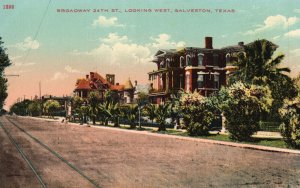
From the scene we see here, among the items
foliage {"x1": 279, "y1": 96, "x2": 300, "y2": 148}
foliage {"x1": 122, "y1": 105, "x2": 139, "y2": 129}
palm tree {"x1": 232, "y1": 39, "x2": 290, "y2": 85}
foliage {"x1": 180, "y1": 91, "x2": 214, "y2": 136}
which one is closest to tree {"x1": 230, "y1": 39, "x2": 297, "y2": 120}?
palm tree {"x1": 232, "y1": 39, "x2": 290, "y2": 85}

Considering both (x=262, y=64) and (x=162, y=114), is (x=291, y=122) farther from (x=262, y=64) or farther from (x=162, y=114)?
(x=262, y=64)

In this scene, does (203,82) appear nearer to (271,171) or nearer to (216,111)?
(216,111)

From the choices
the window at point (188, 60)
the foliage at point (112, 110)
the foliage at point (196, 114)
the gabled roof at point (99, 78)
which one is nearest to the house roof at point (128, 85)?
the gabled roof at point (99, 78)

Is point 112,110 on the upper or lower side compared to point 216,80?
lower

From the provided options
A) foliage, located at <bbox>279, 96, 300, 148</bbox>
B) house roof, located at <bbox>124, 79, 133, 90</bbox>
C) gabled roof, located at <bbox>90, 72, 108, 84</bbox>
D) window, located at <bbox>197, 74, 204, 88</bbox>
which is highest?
gabled roof, located at <bbox>90, 72, 108, 84</bbox>

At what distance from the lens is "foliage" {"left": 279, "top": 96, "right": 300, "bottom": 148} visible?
2247 cm

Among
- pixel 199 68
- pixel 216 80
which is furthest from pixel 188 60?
pixel 216 80

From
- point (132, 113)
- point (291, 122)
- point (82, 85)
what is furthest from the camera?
point (82, 85)

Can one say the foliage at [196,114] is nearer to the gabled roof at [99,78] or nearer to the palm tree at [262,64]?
the palm tree at [262,64]

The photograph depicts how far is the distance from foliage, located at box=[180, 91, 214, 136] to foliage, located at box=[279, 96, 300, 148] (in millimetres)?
10734

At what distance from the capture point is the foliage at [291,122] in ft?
73.7

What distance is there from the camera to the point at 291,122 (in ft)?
74.7

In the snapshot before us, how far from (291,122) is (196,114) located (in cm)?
1165

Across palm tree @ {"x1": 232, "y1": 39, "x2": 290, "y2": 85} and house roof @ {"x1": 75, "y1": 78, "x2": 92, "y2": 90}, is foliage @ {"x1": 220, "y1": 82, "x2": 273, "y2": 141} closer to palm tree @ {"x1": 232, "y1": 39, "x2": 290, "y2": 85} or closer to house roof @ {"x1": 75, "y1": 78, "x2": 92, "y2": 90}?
palm tree @ {"x1": 232, "y1": 39, "x2": 290, "y2": 85}
